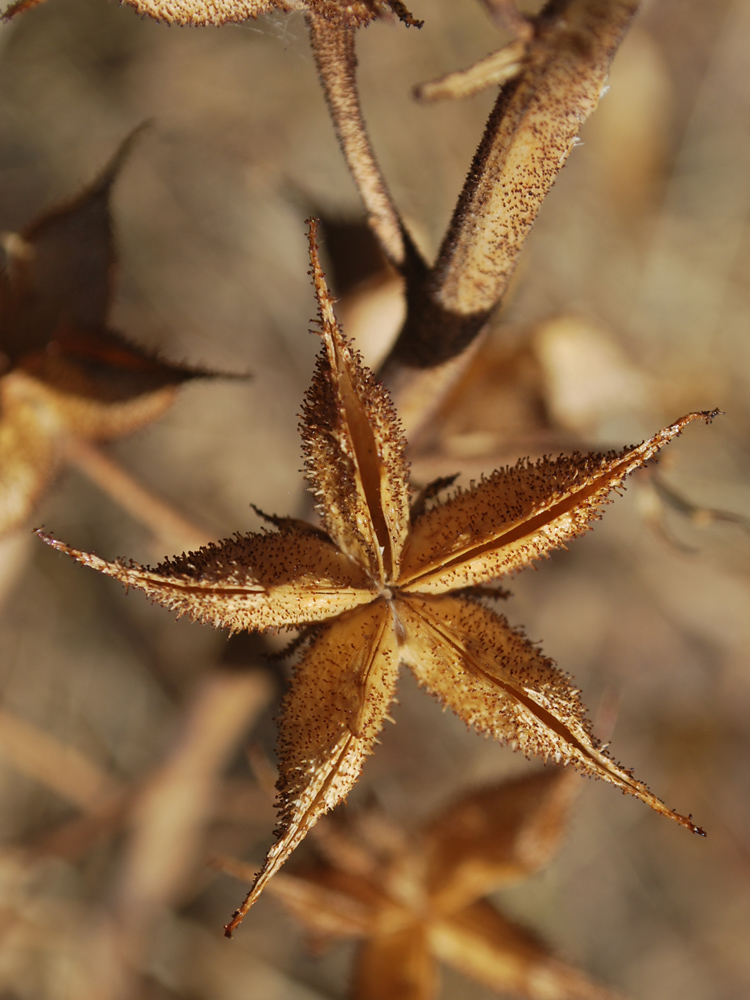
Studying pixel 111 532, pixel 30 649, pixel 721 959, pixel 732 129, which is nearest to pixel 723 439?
pixel 732 129

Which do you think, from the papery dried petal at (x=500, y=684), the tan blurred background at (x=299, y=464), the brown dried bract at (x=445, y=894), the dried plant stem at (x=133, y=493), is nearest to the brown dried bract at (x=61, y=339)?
the dried plant stem at (x=133, y=493)

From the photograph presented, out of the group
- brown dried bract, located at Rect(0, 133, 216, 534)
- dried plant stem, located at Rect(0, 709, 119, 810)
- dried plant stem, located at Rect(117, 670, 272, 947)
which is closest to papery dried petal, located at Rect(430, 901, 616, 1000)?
dried plant stem, located at Rect(117, 670, 272, 947)

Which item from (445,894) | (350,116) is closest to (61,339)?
(350,116)

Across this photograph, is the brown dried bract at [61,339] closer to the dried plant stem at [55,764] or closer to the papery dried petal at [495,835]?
the papery dried petal at [495,835]

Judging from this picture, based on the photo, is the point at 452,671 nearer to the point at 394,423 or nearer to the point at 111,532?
the point at 394,423

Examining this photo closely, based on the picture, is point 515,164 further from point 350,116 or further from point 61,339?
point 61,339

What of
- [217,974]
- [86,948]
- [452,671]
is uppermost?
[452,671]
